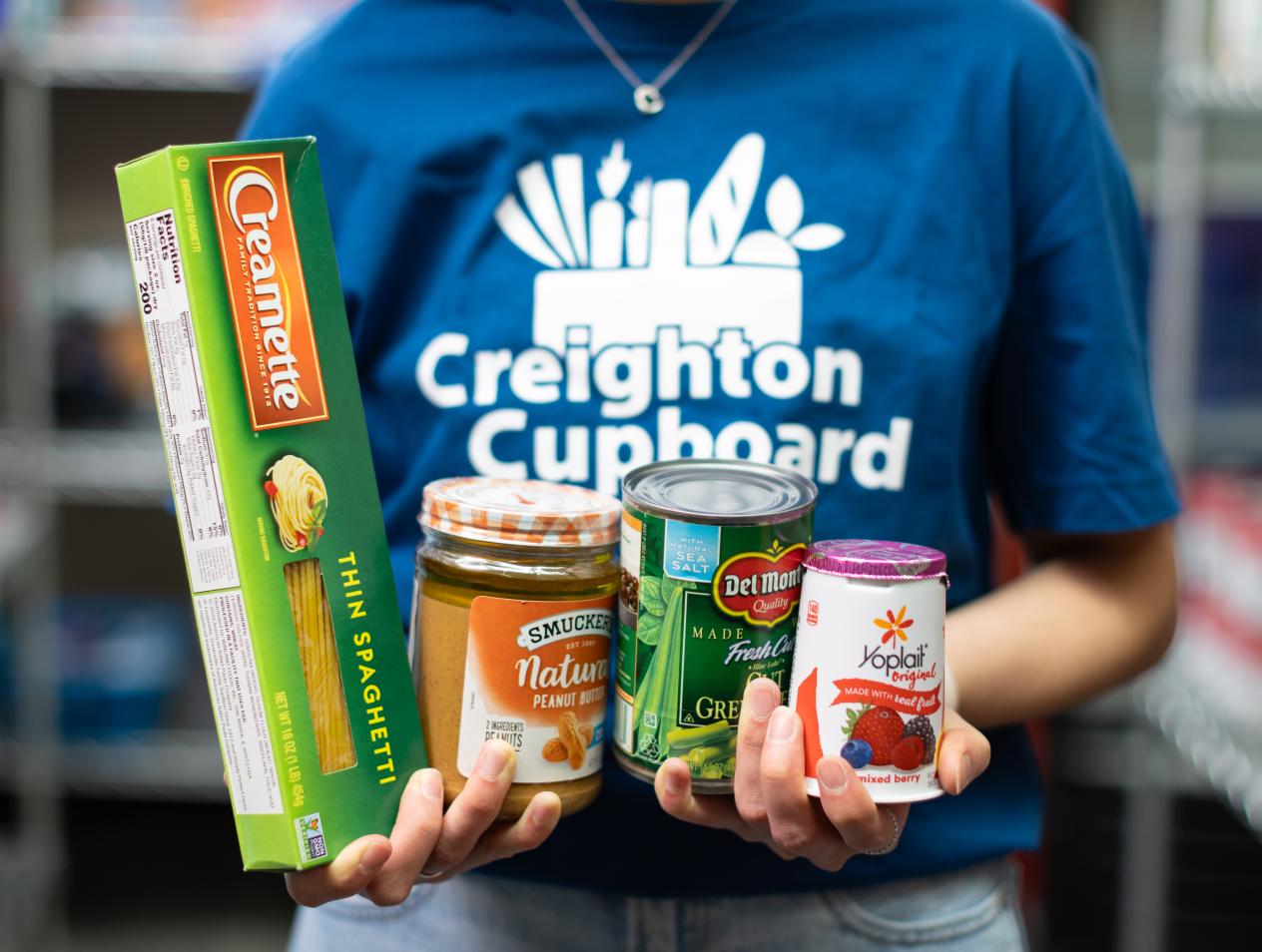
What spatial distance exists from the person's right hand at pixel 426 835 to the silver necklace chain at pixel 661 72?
0.42 metres

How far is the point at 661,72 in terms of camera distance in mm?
833

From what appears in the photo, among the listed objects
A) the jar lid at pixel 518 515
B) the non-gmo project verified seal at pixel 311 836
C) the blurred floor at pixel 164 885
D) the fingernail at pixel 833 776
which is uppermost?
the jar lid at pixel 518 515

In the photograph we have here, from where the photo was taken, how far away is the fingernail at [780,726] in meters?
0.63

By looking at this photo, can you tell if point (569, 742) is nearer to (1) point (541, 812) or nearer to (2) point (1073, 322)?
(1) point (541, 812)

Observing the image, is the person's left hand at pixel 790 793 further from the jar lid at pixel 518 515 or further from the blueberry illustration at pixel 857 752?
the jar lid at pixel 518 515

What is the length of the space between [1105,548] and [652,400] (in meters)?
0.33

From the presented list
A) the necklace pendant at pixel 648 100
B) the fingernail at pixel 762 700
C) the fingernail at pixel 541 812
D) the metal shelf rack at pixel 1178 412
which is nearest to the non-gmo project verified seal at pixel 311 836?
the fingernail at pixel 541 812

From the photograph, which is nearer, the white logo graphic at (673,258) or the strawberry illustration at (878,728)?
A: the strawberry illustration at (878,728)

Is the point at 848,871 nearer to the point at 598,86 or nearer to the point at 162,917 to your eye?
the point at 598,86

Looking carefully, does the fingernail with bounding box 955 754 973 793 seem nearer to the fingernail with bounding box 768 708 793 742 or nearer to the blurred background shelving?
the fingernail with bounding box 768 708 793 742

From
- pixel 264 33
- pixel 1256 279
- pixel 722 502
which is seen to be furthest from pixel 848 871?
pixel 264 33

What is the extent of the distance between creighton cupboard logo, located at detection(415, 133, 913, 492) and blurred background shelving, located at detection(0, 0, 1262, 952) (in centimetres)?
125

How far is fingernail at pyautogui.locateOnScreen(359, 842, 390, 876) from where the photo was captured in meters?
0.64

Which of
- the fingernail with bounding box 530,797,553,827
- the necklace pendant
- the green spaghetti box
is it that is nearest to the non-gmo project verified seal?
the green spaghetti box
